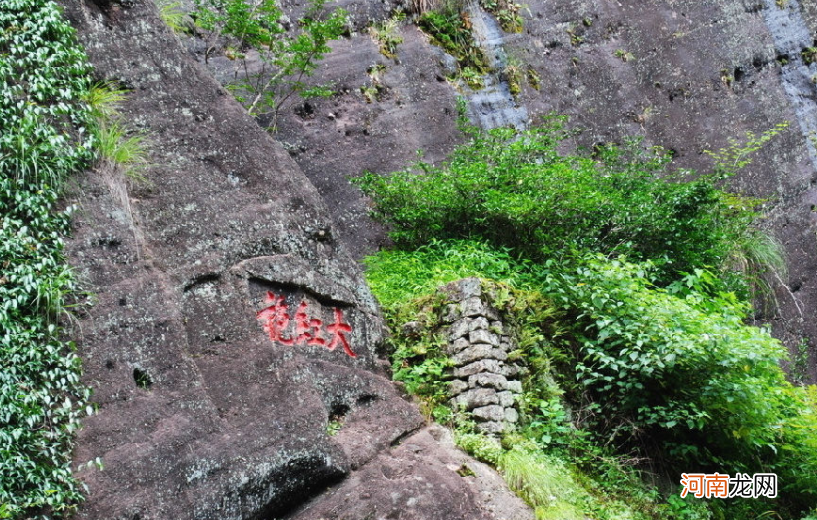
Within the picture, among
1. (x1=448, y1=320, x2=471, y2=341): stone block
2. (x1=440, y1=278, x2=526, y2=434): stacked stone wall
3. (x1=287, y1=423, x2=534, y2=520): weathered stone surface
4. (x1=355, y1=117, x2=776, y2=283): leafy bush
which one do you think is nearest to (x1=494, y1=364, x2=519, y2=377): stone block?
(x1=440, y1=278, x2=526, y2=434): stacked stone wall

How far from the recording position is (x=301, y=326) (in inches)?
205

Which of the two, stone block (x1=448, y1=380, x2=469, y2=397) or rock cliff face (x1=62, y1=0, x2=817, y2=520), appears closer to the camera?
rock cliff face (x1=62, y1=0, x2=817, y2=520)

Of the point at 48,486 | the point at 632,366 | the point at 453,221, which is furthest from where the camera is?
the point at 453,221

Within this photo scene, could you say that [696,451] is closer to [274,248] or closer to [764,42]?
[274,248]

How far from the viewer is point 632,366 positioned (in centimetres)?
591

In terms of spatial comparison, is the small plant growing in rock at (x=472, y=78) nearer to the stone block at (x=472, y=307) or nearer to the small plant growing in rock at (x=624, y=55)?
the small plant growing in rock at (x=624, y=55)

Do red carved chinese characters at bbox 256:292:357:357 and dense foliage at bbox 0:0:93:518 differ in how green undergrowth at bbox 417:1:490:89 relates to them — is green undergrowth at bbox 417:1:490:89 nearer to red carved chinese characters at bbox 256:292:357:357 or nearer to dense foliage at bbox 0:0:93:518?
red carved chinese characters at bbox 256:292:357:357

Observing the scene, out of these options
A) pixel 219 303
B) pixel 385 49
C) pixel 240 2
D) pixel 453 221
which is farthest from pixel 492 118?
pixel 219 303

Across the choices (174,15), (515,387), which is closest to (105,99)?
(174,15)

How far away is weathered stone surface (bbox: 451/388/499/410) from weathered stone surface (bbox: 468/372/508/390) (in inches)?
1.6

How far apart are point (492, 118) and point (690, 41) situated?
4.13 meters

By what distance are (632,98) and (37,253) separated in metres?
8.79

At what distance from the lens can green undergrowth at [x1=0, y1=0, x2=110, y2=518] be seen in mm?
3805

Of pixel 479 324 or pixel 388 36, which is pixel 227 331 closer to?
pixel 479 324
